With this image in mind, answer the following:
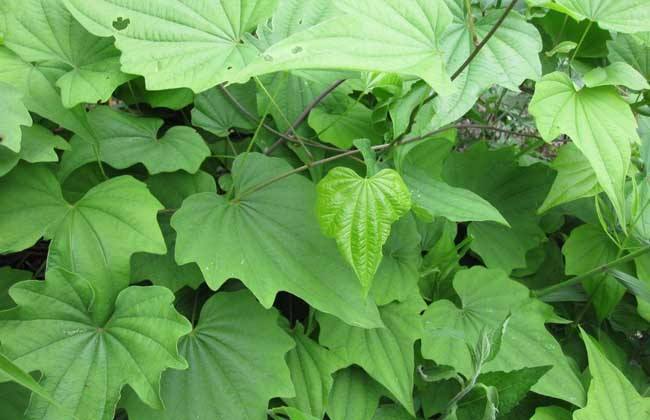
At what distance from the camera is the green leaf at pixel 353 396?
1.08 metres

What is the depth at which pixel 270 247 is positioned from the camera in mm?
979

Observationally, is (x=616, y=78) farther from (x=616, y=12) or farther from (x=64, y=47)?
(x=64, y=47)

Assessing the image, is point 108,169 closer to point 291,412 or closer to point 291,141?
point 291,141

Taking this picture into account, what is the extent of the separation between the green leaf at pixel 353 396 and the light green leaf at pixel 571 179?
0.52 meters

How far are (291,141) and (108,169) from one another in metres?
0.38

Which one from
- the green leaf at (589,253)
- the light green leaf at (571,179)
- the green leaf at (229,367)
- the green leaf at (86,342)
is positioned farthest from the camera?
the green leaf at (589,253)

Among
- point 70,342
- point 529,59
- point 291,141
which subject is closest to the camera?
point 70,342

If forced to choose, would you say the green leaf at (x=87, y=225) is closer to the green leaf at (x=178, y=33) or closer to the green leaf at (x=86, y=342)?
the green leaf at (x=86, y=342)

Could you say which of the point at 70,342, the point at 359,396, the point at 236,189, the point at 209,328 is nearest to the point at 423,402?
the point at 359,396

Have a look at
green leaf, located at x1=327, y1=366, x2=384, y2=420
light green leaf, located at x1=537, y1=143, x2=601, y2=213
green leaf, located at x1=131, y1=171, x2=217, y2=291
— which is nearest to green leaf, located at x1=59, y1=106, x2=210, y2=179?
green leaf, located at x1=131, y1=171, x2=217, y2=291

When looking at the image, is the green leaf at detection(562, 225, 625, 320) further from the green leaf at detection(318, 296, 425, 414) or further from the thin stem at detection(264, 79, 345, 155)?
the thin stem at detection(264, 79, 345, 155)

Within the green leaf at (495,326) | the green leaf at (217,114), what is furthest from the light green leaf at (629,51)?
the green leaf at (217,114)

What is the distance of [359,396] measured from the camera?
1.10 metres

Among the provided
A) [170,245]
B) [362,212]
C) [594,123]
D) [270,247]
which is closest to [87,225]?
[170,245]
